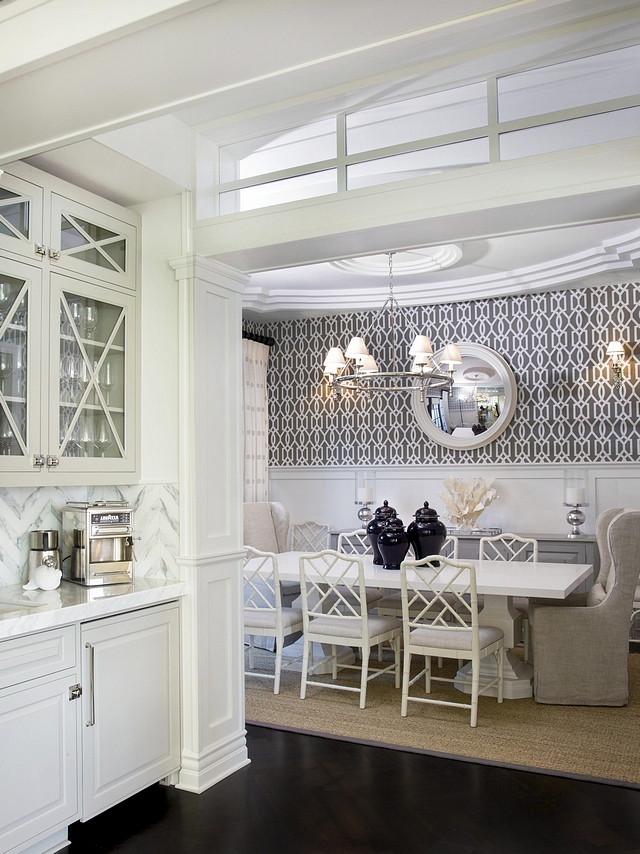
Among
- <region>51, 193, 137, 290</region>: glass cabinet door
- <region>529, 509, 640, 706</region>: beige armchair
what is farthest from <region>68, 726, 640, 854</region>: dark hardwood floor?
<region>51, 193, 137, 290</region>: glass cabinet door

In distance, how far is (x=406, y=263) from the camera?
6023mm

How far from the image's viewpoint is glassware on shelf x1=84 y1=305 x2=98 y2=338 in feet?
10.6

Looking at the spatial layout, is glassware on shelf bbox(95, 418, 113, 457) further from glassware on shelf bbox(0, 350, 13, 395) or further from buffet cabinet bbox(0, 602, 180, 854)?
buffet cabinet bbox(0, 602, 180, 854)

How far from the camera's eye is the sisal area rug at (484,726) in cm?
356

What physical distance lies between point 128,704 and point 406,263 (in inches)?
165

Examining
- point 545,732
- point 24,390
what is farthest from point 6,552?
point 545,732

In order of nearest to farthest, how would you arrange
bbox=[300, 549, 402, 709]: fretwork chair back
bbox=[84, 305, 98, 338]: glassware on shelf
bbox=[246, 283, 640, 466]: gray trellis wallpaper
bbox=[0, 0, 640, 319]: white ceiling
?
bbox=[0, 0, 640, 319]: white ceiling
bbox=[84, 305, 98, 338]: glassware on shelf
bbox=[300, 549, 402, 709]: fretwork chair back
bbox=[246, 283, 640, 466]: gray trellis wallpaper

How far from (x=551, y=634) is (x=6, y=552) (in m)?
3.10

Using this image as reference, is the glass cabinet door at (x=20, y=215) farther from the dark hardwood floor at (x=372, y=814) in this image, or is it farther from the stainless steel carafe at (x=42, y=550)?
the dark hardwood floor at (x=372, y=814)

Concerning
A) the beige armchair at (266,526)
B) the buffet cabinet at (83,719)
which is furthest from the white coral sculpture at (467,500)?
the buffet cabinet at (83,719)

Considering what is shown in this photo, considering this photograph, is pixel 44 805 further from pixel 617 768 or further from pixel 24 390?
pixel 617 768

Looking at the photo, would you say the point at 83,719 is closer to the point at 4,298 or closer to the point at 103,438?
the point at 103,438

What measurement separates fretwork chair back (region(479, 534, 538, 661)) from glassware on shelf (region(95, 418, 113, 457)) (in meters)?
3.09

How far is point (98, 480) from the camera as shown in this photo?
3.24 meters
